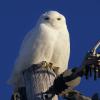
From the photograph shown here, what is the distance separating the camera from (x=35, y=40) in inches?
282

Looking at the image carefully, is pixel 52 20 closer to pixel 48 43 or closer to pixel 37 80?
pixel 48 43

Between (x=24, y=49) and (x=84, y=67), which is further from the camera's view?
(x=24, y=49)

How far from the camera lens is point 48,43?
7109 millimetres

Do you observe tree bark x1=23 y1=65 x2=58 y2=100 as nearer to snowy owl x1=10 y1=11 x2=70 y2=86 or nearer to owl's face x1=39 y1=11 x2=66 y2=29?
snowy owl x1=10 y1=11 x2=70 y2=86

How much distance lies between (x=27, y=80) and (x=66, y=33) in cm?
400

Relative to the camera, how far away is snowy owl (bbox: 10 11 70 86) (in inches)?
248

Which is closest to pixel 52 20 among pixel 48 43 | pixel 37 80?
pixel 48 43

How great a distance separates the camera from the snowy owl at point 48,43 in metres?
6.31

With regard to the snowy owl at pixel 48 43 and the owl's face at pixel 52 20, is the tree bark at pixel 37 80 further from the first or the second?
the owl's face at pixel 52 20

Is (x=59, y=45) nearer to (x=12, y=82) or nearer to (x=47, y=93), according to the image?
(x=12, y=82)

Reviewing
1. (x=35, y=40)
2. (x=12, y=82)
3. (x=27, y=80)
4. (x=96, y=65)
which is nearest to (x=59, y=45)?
(x=35, y=40)

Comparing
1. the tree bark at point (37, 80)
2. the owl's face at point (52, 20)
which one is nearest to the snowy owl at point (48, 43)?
the owl's face at point (52, 20)

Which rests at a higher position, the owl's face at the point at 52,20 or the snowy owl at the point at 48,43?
the owl's face at the point at 52,20

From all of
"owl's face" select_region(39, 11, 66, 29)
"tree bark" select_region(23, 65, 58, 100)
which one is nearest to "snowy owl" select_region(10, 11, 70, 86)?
"owl's face" select_region(39, 11, 66, 29)
